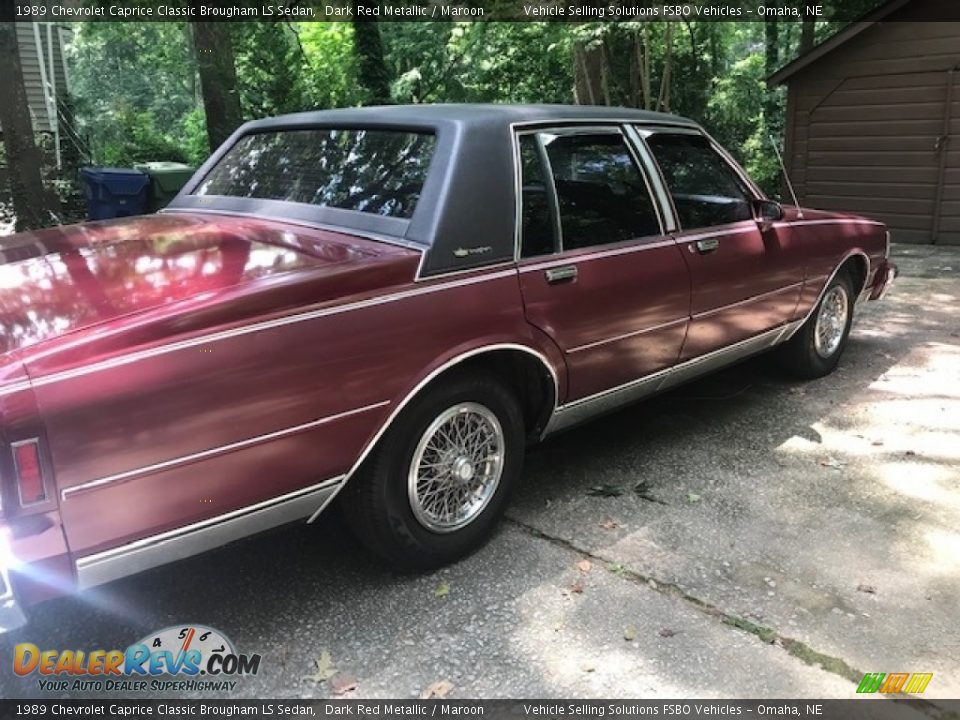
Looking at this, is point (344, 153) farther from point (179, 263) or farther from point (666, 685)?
point (666, 685)

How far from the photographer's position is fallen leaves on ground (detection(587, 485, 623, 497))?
388cm

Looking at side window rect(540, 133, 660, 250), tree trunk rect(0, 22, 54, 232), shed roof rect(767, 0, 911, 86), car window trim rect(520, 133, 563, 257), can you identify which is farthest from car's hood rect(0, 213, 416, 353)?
shed roof rect(767, 0, 911, 86)

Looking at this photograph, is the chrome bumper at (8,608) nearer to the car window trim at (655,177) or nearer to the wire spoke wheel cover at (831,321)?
the car window trim at (655,177)

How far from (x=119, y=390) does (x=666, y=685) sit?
6.06 feet

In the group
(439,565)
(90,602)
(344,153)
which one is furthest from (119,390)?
(344,153)

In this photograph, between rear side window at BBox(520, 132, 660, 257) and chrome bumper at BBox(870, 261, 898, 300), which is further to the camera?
chrome bumper at BBox(870, 261, 898, 300)

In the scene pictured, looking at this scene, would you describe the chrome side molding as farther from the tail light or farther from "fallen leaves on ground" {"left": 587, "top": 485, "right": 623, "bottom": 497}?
the tail light

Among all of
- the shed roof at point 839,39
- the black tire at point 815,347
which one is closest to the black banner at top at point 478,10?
the shed roof at point 839,39

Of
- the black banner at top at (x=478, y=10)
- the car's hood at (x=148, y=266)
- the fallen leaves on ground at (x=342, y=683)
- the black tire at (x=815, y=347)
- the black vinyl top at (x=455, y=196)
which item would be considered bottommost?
the fallen leaves on ground at (x=342, y=683)

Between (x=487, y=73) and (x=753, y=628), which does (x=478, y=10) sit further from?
(x=753, y=628)

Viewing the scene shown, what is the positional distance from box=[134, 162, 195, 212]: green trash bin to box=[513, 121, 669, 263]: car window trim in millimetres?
8489

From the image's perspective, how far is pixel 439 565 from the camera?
320 cm

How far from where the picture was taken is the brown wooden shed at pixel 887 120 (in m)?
11.0

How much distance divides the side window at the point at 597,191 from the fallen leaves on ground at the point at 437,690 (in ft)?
6.04
